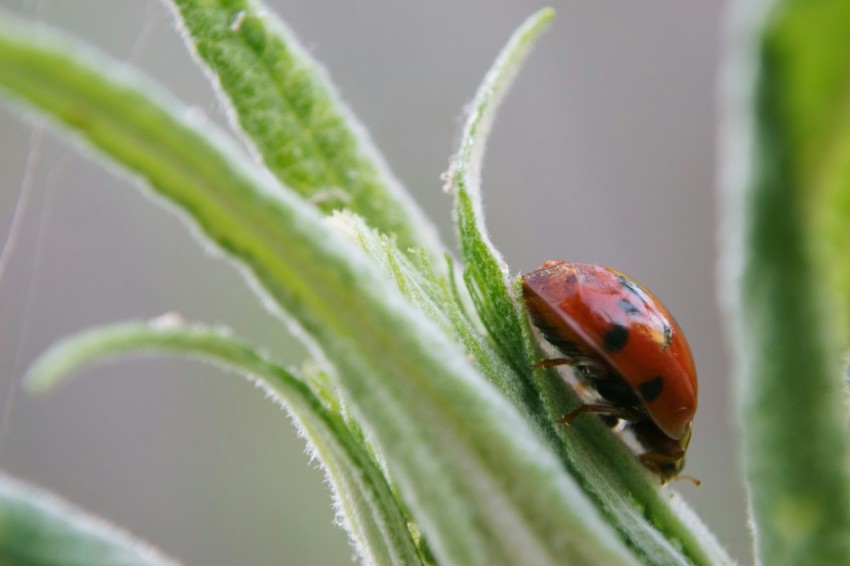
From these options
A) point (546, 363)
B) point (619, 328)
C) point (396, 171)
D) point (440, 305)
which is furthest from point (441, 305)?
point (396, 171)

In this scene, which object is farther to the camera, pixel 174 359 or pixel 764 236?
pixel 174 359

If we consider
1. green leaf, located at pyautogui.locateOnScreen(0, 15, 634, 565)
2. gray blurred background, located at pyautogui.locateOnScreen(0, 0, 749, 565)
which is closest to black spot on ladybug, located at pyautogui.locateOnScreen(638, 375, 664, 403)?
green leaf, located at pyautogui.locateOnScreen(0, 15, 634, 565)

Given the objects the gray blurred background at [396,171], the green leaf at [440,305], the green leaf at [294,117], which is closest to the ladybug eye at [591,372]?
the green leaf at [294,117]

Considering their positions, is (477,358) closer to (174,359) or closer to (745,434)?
(745,434)

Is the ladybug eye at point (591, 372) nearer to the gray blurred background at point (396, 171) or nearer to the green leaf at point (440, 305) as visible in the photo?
the green leaf at point (440, 305)

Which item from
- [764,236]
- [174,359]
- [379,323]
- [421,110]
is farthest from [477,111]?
[421,110]

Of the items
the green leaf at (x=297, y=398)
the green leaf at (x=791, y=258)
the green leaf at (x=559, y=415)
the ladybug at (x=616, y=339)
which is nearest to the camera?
the green leaf at (x=791, y=258)

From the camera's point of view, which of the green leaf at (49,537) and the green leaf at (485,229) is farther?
the green leaf at (485,229)
